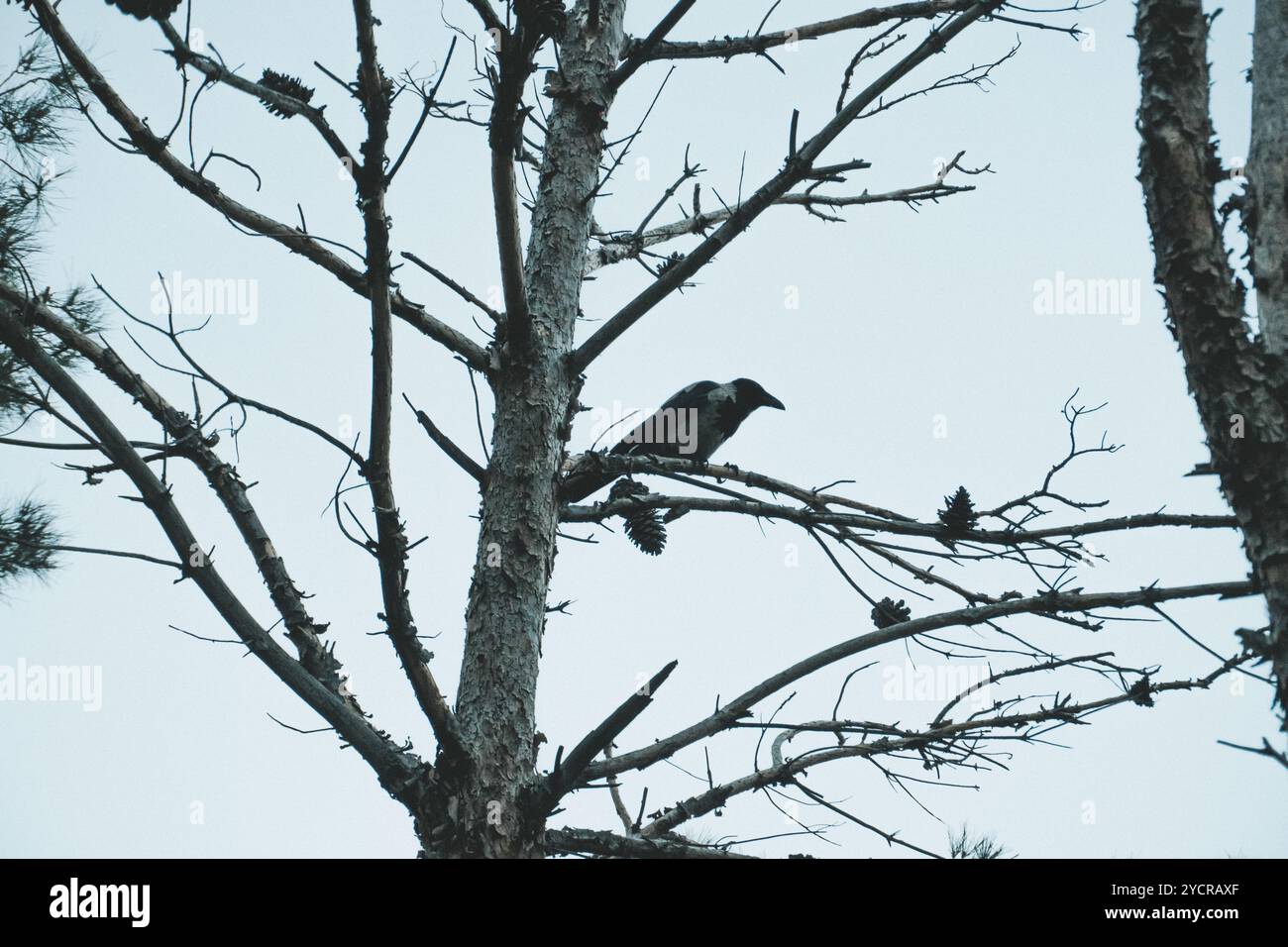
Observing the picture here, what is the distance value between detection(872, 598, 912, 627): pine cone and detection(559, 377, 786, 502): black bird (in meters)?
3.25

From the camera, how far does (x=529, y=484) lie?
A: 3.35 metres

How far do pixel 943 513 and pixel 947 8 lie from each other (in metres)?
2.06

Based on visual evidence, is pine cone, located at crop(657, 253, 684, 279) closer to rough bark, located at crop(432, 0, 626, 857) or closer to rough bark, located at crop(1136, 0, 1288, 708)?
rough bark, located at crop(432, 0, 626, 857)

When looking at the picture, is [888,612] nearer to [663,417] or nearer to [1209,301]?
[1209,301]

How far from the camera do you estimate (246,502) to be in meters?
3.18

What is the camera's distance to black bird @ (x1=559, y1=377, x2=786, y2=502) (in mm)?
6969

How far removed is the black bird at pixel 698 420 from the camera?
22.9ft

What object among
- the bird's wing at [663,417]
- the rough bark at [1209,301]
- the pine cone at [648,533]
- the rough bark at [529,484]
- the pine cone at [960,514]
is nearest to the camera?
the rough bark at [1209,301]

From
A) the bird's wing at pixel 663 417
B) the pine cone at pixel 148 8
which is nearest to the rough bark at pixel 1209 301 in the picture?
the pine cone at pixel 148 8

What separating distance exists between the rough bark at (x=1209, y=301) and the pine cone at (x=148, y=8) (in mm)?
2180

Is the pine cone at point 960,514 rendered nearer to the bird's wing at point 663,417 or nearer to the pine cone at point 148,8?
the pine cone at point 148,8

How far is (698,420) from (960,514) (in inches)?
170

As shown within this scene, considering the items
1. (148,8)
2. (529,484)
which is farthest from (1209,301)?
(148,8)
